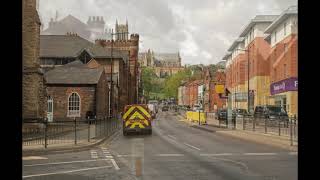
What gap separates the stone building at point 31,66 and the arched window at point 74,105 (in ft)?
71.1

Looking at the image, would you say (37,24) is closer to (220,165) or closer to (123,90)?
(220,165)

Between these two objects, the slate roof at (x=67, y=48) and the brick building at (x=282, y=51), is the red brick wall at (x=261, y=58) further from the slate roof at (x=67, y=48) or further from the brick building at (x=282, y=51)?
the slate roof at (x=67, y=48)

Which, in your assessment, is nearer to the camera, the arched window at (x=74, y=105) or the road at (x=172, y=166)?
the road at (x=172, y=166)

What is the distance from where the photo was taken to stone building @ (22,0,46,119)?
32.3m

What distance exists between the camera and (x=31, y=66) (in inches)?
1288

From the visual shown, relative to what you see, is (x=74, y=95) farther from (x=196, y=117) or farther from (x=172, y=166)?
(x=172, y=166)

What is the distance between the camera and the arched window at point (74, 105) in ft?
181

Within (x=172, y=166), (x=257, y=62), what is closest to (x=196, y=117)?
(x=257, y=62)

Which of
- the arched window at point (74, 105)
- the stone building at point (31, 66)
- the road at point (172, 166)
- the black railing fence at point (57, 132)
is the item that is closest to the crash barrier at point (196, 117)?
the arched window at point (74, 105)

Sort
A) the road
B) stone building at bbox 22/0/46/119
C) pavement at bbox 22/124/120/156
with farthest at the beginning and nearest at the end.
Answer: stone building at bbox 22/0/46/119 → pavement at bbox 22/124/120/156 → the road

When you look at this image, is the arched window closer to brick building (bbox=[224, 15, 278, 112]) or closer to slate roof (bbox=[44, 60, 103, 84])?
slate roof (bbox=[44, 60, 103, 84])

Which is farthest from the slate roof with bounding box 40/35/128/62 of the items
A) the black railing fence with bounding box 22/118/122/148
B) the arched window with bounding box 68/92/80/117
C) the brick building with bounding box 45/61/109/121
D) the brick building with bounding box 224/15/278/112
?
the black railing fence with bounding box 22/118/122/148

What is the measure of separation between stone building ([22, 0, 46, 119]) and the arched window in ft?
71.1
